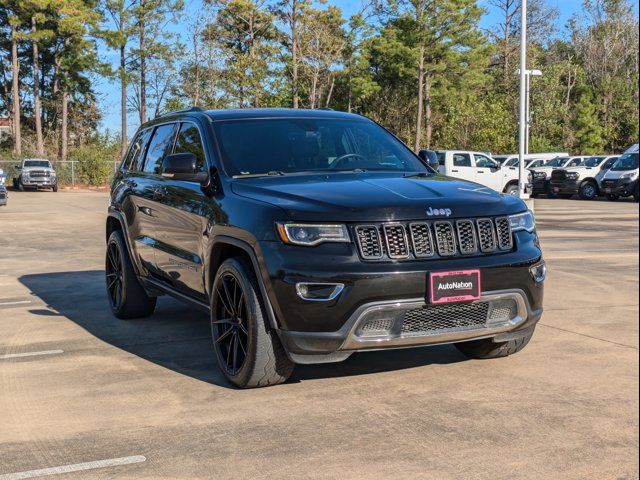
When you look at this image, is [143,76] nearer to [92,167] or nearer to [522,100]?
[92,167]

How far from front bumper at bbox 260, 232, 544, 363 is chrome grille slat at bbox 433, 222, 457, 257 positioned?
0.06 m

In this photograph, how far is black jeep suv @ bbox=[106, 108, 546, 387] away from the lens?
184 inches

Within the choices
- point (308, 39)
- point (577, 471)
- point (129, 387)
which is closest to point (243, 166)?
point (129, 387)

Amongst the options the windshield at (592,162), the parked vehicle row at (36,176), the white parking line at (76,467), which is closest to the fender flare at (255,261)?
the white parking line at (76,467)

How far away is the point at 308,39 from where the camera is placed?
60.5 metres

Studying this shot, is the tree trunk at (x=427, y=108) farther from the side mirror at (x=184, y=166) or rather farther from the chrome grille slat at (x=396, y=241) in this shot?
the chrome grille slat at (x=396, y=241)

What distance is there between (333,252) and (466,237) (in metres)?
0.80

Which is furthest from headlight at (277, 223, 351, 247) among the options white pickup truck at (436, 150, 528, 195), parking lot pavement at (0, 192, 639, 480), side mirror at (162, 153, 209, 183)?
white pickup truck at (436, 150, 528, 195)

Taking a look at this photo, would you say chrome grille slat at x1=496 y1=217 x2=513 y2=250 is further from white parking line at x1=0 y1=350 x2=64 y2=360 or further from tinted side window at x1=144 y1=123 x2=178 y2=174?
white parking line at x1=0 y1=350 x2=64 y2=360

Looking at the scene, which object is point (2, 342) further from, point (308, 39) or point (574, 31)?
point (574, 31)

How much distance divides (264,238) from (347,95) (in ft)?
200

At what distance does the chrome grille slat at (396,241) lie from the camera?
473 cm

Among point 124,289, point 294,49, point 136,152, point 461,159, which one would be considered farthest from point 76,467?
point 294,49

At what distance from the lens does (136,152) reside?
315 inches
